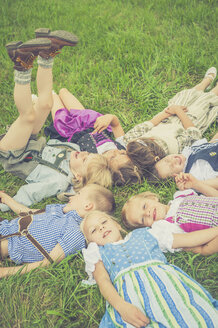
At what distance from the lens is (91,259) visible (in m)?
A: 2.19

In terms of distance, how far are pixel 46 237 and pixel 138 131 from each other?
5.69ft

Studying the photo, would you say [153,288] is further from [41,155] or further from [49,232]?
[41,155]

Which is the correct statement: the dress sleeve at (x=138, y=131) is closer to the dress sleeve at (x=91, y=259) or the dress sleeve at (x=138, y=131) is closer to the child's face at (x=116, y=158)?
the child's face at (x=116, y=158)

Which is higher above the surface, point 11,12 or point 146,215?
point 11,12

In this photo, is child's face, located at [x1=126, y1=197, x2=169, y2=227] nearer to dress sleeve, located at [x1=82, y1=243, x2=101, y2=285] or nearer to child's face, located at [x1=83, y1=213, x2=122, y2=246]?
child's face, located at [x1=83, y1=213, x2=122, y2=246]

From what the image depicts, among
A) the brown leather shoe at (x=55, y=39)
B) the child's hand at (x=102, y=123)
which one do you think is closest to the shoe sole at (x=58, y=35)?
the brown leather shoe at (x=55, y=39)

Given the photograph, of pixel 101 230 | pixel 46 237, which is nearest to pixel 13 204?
pixel 46 237

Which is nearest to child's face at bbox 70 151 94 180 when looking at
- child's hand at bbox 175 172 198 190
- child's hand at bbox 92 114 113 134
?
child's hand at bbox 92 114 113 134

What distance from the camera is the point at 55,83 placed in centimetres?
430

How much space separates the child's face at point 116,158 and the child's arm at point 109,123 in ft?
A: 0.99

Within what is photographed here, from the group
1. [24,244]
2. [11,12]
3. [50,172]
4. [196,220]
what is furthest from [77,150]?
[11,12]

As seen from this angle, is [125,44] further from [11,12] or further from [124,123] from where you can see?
[11,12]

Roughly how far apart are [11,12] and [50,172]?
3.90 meters

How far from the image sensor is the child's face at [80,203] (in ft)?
8.77
